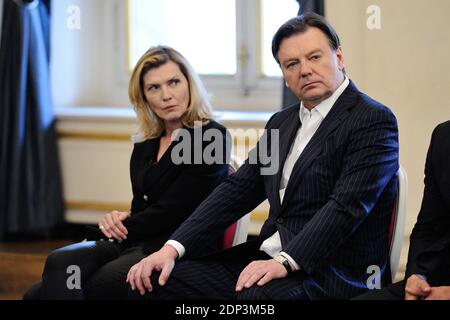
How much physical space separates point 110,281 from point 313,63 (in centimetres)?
94

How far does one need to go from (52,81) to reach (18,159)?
0.51 meters

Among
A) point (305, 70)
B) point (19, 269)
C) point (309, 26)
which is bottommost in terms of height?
A: point (19, 269)

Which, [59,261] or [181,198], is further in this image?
[181,198]

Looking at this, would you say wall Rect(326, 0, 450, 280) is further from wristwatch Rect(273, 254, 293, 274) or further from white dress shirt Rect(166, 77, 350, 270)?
wristwatch Rect(273, 254, 293, 274)

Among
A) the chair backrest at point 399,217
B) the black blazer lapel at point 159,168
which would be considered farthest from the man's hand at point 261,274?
the black blazer lapel at point 159,168

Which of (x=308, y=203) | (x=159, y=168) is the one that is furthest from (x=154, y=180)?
(x=308, y=203)

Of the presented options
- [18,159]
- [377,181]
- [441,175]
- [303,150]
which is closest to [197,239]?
[303,150]

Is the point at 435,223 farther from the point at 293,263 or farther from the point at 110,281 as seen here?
the point at 110,281

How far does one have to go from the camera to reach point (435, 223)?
7.55 feet

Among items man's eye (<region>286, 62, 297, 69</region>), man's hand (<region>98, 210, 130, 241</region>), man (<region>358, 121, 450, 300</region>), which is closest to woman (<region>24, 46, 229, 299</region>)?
man's hand (<region>98, 210, 130, 241</region>)

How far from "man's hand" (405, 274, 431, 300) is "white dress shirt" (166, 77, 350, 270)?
0.44 m

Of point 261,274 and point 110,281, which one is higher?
point 261,274

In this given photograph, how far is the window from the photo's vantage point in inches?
182

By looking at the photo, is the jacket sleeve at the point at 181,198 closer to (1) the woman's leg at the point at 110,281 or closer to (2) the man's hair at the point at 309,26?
(1) the woman's leg at the point at 110,281
